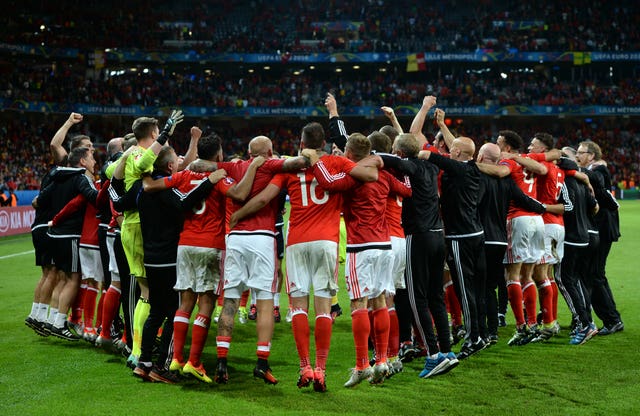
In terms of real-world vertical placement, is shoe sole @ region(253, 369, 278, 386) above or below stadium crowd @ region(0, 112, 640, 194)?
below

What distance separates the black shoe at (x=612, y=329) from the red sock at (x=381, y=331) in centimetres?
379

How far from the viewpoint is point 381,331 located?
276 inches

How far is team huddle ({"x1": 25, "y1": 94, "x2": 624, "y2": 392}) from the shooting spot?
687cm

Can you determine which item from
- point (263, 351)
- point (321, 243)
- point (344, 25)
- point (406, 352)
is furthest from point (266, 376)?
point (344, 25)

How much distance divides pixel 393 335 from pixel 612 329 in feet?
11.7

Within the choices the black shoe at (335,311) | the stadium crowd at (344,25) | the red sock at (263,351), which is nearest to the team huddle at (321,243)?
the red sock at (263,351)

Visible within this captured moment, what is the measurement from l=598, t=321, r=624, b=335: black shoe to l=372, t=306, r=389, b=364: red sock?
3.79 metres

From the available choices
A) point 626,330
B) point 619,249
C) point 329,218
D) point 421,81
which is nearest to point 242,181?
point 329,218

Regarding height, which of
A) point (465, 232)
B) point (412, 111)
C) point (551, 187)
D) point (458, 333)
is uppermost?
point (412, 111)

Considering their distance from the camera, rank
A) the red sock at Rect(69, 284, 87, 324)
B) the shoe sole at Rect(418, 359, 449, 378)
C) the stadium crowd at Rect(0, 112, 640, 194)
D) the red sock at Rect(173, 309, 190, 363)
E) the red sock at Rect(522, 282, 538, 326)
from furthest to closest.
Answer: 1. the stadium crowd at Rect(0, 112, 640, 194)
2. the red sock at Rect(69, 284, 87, 324)
3. the red sock at Rect(522, 282, 538, 326)
4. the shoe sole at Rect(418, 359, 449, 378)
5. the red sock at Rect(173, 309, 190, 363)

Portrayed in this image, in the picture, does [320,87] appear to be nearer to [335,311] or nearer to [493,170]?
[335,311]

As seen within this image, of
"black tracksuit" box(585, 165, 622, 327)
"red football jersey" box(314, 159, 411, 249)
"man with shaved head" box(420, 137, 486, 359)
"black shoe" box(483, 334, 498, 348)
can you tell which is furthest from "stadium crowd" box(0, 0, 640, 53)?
"red football jersey" box(314, 159, 411, 249)

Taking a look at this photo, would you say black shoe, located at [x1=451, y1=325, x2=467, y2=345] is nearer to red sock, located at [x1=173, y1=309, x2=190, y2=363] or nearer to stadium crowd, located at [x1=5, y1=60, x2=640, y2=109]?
red sock, located at [x1=173, y1=309, x2=190, y2=363]

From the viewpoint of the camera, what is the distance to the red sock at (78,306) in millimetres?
9576
